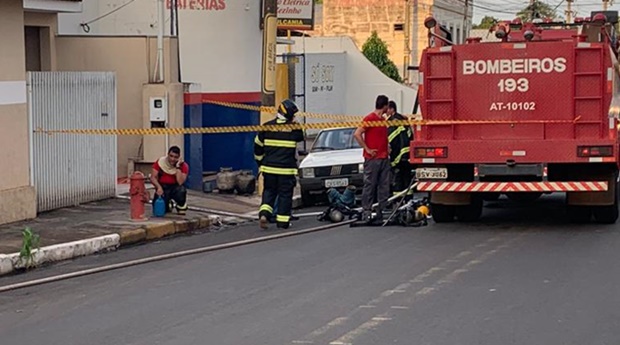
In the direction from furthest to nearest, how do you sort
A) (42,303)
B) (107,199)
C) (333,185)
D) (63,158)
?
(333,185) < (107,199) < (63,158) < (42,303)

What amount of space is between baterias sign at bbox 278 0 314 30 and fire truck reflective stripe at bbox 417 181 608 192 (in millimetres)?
10586

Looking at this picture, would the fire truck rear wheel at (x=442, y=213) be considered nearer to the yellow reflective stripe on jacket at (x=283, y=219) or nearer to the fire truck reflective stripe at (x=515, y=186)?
the fire truck reflective stripe at (x=515, y=186)

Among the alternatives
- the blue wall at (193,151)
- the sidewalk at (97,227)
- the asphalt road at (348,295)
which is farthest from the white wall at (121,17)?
the asphalt road at (348,295)

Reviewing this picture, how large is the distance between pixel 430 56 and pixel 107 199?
19.0ft

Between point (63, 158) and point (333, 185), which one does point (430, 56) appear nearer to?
point (333, 185)

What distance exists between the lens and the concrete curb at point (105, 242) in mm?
11469

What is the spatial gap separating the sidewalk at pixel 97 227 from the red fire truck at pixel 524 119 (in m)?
3.44

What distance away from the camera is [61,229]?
1364 centimetres

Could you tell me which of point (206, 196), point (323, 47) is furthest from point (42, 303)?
point (323, 47)

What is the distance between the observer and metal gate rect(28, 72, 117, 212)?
1502 cm

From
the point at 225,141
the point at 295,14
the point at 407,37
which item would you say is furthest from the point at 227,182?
the point at 407,37

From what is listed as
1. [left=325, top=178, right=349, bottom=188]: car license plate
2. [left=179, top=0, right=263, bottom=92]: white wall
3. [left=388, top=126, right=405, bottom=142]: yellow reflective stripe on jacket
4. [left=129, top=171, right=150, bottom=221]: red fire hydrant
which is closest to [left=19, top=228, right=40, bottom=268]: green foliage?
[left=129, top=171, right=150, bottom=221]: red fire hydrant

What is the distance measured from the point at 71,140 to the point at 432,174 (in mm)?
5477

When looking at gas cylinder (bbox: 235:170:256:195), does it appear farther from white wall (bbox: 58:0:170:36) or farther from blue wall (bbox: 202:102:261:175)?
white wall (bbox: 58:0:170:36)
